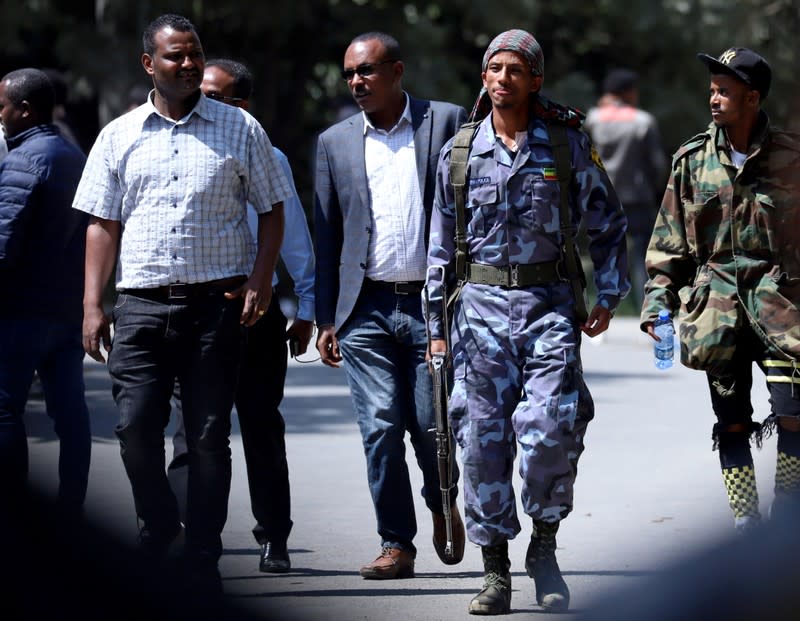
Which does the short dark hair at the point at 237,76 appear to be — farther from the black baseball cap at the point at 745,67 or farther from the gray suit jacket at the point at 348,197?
the black baseball cap at the point at 745,67

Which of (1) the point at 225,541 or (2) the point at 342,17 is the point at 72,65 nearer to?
(2) the point at 342,17

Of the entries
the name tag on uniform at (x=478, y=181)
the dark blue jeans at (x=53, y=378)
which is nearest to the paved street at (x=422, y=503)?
the dark blue jeans at (x=53, y=378)

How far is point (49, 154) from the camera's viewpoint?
6176 millimetres

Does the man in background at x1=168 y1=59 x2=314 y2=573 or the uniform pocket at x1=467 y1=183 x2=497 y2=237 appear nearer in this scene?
the uniform pocket at x1=467 y1=183 x2=497 y2=237

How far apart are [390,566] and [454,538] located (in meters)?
0.25

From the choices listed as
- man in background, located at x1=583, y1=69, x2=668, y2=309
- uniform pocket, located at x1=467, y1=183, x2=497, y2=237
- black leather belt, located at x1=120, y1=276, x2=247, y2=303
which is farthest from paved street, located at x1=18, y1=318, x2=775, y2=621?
man in background, located at x1=583, y1=69, x2=668, y2=309

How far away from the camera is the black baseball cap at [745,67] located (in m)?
5.38

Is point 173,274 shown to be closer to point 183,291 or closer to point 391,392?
point 183,291

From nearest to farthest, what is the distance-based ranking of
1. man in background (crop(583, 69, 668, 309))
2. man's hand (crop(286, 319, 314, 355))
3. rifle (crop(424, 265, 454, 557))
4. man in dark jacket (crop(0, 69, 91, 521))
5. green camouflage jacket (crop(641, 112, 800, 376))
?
rifle (crop(424, 265, 454, 557)) → green camouflage jacket (crop(641, 112, 800, 376)) → man's hand (crop(286, 319, 314, 355)) → man in dark jacket (crop(0, 69, 91, 521)) → man in background (crop(583, 69, 668, 309))

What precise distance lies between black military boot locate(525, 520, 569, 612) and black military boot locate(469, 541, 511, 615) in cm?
9

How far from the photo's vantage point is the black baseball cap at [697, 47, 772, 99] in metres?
5.38

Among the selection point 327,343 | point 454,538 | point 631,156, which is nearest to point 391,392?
point 327,343

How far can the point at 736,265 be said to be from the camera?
212 inches

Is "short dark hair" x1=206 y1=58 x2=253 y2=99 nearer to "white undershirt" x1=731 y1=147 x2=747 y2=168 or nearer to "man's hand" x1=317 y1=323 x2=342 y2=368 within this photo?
"man's hand" x1=317 y1=323 x2=342 y2=368
